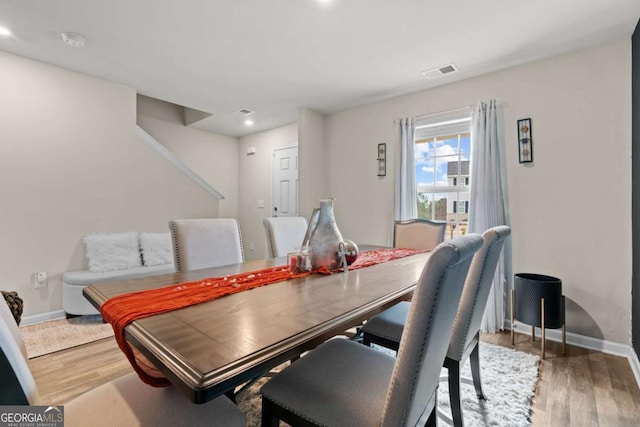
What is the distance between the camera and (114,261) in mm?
3197

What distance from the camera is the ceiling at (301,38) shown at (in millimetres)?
2047

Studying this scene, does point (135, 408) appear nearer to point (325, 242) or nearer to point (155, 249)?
point (325, 242)

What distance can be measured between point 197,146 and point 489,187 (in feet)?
14.9

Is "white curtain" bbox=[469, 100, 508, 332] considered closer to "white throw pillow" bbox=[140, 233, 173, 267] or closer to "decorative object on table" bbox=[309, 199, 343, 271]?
"decorative object on table" bbox=[309, 199, 343, 271]

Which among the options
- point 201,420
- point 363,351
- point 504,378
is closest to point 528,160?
point 504,378

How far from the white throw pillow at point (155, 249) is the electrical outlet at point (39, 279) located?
843mm

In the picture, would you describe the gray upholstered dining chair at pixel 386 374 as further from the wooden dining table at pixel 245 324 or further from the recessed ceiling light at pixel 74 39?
the recessed ceiling light at pixel 74 39

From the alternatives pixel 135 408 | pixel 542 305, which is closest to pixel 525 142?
pixel 542 305

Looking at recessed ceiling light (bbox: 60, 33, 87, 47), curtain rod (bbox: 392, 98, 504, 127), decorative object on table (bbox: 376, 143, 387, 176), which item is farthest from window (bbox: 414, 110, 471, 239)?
recessed ceiling light (bbox: 60, 33, 87, 47)

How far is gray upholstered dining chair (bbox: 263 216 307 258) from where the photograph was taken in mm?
2250

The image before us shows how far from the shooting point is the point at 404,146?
343 cm

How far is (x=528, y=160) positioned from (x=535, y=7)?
1.22 meters

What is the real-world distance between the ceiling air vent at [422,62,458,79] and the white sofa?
3.43 meters

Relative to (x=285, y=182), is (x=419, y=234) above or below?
below
